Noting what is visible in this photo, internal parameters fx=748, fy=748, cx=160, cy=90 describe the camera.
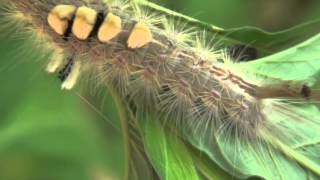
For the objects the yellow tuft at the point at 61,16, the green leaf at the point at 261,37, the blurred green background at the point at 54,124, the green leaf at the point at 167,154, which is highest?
the green leaf at the point at 261,37

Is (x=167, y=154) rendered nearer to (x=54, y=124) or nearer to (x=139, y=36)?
(x=139, y=36)

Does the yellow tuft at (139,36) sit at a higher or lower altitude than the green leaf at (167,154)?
higher

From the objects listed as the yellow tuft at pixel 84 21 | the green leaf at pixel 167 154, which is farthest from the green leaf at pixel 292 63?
the yellow tuft at pixel 84 21

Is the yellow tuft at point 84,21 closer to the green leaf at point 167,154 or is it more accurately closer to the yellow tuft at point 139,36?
the yellow tuft at point 139,36

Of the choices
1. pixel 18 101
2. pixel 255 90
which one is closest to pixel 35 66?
pixel 18 101

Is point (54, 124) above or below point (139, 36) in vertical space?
below

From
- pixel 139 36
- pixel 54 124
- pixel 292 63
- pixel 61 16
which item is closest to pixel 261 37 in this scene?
pixel 292 63
